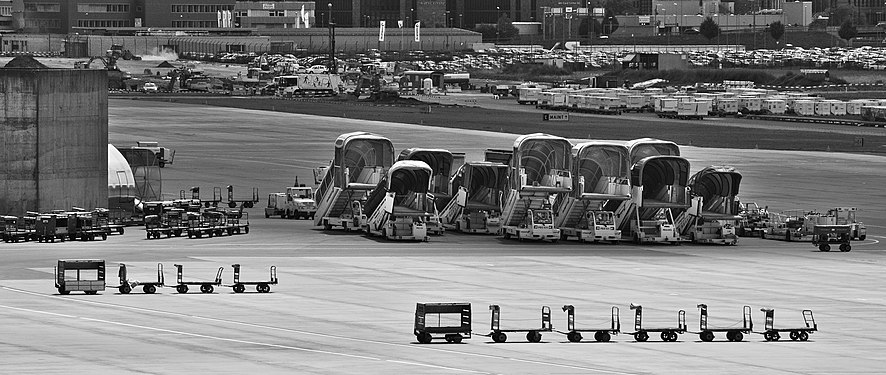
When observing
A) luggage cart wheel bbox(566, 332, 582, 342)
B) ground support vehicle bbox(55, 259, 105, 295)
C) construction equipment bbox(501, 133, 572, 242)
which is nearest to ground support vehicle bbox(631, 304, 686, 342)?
luggage cart wheel bbox(566, 332, 582, 342)

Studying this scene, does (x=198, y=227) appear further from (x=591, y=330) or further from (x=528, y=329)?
(x=591, y=330)

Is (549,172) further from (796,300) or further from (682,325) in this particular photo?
(682,325)

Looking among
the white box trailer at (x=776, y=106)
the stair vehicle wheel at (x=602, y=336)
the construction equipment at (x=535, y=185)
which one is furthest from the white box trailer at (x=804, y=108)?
the stair vehicle wheel at (x=602, y=336)

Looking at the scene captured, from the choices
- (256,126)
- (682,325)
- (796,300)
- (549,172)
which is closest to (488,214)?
(549,172)

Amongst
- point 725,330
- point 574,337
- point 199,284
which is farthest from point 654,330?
point 199,284

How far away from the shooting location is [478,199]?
7294 cm

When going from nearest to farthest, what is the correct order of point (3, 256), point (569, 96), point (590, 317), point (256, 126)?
point (590, 317)
point (3, 256)
point (256, 126)
point (569, 96)

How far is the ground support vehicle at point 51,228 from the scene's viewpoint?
64.2m

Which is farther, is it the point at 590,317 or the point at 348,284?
the point at 348,284

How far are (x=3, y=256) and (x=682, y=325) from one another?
2623 cm

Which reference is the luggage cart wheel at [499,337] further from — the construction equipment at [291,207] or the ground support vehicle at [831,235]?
the construction equipment at [291,207]

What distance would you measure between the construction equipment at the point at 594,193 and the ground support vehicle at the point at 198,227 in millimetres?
14077

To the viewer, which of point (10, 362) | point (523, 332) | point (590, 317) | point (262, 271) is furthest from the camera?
point (262, 271)

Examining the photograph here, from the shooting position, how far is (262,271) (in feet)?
181
